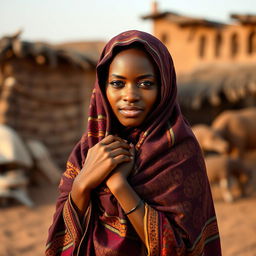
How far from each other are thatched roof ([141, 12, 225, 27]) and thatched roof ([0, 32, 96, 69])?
8178 millimetres

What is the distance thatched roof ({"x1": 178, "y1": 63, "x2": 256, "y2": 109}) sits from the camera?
12422 mm

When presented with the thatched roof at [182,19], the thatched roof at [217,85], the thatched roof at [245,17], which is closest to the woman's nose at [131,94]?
the thatched roof at [217,85]

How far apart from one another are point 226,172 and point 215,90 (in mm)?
6330

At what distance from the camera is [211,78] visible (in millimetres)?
13508

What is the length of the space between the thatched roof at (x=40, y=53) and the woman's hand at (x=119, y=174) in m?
6.26

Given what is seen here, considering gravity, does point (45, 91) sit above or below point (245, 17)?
below

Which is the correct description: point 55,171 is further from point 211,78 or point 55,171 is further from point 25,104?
point 211,78

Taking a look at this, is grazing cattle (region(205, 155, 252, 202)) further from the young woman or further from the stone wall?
the young woman

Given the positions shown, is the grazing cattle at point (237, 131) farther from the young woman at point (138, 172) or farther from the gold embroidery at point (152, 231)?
the gold embroidery at point (152, 231)

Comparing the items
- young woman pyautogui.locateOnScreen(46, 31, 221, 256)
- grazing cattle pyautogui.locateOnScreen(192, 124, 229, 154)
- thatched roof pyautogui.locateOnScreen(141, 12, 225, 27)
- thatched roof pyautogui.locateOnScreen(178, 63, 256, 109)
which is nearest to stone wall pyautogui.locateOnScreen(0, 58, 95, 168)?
grazing cattle pyautogui.locateOnScreen(192, 124, 229, 154)

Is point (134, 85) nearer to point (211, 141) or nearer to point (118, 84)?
point (118, 84)

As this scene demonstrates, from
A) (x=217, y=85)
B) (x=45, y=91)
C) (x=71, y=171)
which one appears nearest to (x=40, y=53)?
(x=45, y=91)

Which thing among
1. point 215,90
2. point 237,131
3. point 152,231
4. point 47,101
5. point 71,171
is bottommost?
point 237,131

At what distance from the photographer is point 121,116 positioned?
4.95 feet
